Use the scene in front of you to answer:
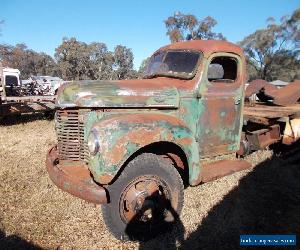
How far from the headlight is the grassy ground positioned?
1.04 m

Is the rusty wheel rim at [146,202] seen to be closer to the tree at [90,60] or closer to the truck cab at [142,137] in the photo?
the truck cab at [142,137]

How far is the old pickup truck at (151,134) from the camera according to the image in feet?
10.3

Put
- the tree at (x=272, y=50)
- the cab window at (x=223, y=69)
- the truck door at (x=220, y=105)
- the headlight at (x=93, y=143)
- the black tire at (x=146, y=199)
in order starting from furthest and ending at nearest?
the tree at (x=272, y=50), the cab window at (x=223, y=69), the truck door at (x=220, y=105), the black tire at (x=146, y=199), the headlight at (x=93, y=143)

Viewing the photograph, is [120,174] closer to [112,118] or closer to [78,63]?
[112,118]

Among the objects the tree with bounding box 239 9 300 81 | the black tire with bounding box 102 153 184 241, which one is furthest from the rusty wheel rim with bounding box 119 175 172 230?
the tree with bounding box 239 9 300 81

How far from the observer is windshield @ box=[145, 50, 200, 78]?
163 inches

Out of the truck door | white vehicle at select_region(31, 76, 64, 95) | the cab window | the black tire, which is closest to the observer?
the black tire

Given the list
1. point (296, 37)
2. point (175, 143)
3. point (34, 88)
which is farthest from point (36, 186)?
point (296, 37)

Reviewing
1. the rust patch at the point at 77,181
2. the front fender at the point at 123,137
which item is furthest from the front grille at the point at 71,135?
the front fender at the point at 123,137

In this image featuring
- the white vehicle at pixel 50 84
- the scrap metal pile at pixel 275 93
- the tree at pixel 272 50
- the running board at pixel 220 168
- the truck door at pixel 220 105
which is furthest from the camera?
the tree at pixel 272 50

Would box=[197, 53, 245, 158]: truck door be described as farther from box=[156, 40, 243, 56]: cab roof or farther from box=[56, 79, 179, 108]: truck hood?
box=[56, 79, 179, 108]: truck hood

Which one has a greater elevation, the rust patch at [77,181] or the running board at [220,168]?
the rust patch at [77,181]

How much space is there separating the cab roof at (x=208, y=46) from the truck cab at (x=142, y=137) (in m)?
0.01

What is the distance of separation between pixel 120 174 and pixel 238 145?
214 centimetres
